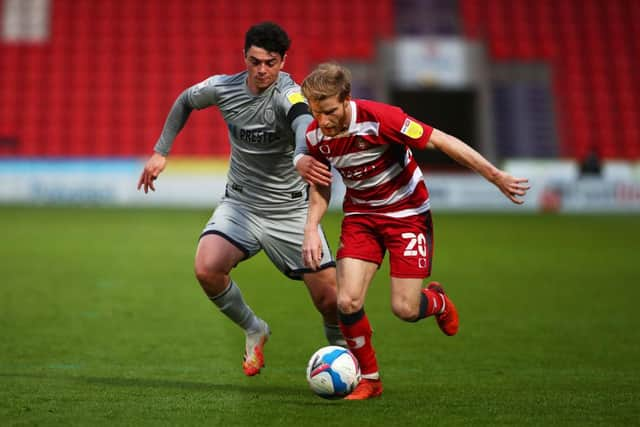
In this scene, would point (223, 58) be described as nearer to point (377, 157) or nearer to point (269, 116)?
point (269, 116)

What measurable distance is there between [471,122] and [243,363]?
2138cm

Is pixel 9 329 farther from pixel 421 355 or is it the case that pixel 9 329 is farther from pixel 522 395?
pixel 522 395

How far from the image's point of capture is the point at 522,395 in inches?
207

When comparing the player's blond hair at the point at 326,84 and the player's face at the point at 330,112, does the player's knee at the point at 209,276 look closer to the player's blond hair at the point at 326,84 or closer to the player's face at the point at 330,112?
the player's face at the point at 330,112

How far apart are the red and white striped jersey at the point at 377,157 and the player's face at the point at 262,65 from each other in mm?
572

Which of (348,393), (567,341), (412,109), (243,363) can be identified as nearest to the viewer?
(348,393)

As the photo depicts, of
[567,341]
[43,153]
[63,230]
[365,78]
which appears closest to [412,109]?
[365,78]

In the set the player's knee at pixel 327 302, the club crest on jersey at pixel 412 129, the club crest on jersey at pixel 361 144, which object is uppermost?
the club crest on jersey at pixel 412 129

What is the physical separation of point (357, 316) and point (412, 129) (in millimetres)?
1060

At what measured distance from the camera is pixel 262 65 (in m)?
5.67

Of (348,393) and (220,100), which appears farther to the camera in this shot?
(220,100)

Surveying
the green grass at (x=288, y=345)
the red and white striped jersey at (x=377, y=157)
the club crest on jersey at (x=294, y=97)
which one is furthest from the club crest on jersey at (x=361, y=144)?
the green grass at (x=288, y=345)

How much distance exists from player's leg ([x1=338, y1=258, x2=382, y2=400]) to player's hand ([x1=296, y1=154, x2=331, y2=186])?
54cm

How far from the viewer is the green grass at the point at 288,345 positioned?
486 cm
